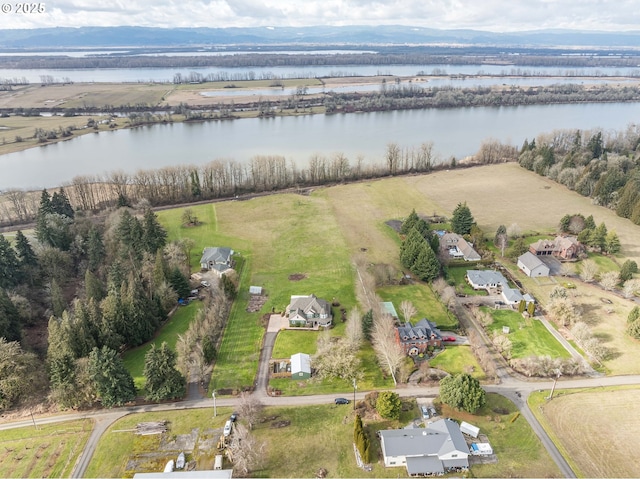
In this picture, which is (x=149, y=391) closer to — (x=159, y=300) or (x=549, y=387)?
(x=159, y=300)

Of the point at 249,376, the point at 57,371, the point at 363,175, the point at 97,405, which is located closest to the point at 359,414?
the point at 249,376

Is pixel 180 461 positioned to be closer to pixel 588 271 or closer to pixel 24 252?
pixel 24 252

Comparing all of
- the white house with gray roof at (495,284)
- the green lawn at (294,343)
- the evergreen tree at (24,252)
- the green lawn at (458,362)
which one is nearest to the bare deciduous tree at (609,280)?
the white house with gray roof at (495,284)

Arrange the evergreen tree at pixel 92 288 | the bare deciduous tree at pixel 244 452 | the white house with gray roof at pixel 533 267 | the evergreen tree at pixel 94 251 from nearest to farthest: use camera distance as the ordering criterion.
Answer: the bare deciduous tree at pixel 244 452 → the evergreen tree at pixel 92 288 → the white house with gray roof at pixel 533 267 → the evergreen tree at pixel 94 251

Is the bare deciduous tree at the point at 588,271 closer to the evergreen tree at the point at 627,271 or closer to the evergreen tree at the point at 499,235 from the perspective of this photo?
the evergreen tree at the point at 627,271

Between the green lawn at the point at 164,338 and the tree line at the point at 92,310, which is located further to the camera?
the green lawn at the point at 164,338

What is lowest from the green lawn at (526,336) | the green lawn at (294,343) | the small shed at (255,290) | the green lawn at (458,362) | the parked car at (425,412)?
the green lawn at (526,336)
